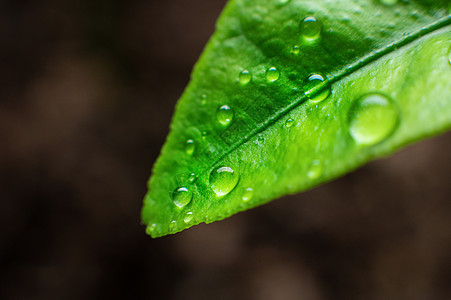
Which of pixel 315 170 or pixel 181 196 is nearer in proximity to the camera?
pixel 315 170

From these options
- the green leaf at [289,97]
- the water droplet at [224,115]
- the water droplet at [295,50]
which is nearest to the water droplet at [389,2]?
the green leaf at [289,97]

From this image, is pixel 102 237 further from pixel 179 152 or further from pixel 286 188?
pixel 286 188

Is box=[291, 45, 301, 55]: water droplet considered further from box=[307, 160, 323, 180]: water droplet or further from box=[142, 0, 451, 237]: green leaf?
box=[307, 160, 323, 180]: water droplet

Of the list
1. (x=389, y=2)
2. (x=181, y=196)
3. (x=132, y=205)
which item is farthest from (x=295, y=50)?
(x=132, y=205)

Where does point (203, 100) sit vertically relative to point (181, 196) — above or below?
above

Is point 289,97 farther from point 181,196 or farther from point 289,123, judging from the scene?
point 181,196

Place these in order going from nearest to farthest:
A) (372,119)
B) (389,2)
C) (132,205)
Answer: (372,119)
(389,2)
(132,205)
